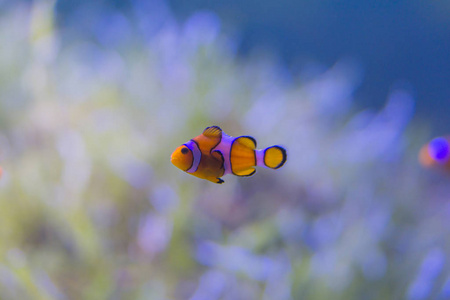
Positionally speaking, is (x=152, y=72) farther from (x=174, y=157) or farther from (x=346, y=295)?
(x=174, y=157)

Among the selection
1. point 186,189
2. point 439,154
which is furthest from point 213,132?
point 439,154

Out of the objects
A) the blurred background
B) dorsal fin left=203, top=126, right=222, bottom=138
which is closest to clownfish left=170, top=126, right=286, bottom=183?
dorsal fin left=203, top=126, right=222, bottom=138

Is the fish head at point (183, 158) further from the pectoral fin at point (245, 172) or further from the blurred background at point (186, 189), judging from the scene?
the blurred background at point (186, 189)

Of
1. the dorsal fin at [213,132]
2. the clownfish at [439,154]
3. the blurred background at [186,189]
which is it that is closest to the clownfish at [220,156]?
the dorsal fin at [213,132]

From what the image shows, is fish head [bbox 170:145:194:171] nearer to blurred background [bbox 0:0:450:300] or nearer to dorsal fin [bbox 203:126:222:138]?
dorsal fin [bbox 203:126:222:138]

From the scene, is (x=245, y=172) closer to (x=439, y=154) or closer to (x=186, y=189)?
(x=186, y=189)

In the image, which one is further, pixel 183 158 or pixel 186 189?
pixel 186 189
